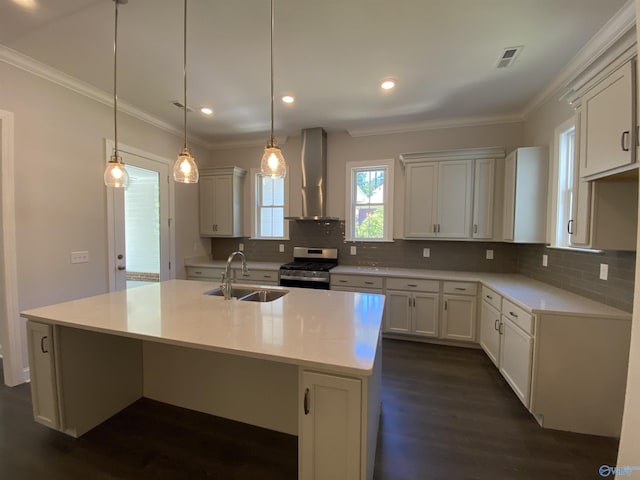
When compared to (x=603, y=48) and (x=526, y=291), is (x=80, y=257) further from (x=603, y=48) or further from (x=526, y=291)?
(x=603, y=48)

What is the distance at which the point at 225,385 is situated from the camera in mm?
1979

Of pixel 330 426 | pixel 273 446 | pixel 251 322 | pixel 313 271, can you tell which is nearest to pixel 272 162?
pixel 251 322

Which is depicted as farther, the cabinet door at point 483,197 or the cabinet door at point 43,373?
the cabinet door at point 483,197

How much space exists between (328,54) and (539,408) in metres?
3.21

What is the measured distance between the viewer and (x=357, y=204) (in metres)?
4.12

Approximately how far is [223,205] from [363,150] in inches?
94.2

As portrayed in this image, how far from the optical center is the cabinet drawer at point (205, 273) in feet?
13.5

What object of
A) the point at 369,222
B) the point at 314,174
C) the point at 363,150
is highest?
the point at 363,150

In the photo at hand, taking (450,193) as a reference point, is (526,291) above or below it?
below

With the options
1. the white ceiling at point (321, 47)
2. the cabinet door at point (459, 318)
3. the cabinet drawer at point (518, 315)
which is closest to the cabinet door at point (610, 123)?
the white ceiling at point (321, 47)

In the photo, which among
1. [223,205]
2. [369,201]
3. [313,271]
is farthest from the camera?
[223,205]

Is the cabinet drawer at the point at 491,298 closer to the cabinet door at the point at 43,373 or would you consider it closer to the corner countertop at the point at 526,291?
the corner countertop at the point at 526,291

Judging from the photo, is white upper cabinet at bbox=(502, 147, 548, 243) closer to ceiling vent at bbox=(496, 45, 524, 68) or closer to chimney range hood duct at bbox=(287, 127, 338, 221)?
ceiling vent at bbox=(496, 45, 524, 68)

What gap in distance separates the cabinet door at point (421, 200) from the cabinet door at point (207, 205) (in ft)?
10.0
